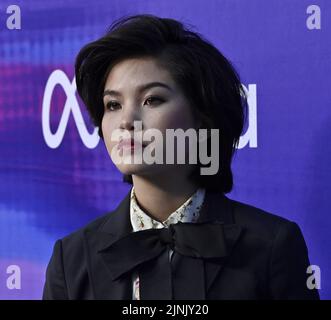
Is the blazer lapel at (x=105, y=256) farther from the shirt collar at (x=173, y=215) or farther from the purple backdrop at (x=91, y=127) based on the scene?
the purple backdrop at (x=91, y=127)

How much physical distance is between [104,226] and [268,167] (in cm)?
41

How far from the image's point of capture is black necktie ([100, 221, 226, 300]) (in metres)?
1.15

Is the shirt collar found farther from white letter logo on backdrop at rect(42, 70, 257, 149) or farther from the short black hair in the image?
white letter logo on backdrop at rect(42, 70, 257, 149)

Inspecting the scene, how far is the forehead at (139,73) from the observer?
1.16 meters

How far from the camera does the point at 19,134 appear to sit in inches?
61.8

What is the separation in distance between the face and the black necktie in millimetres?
110

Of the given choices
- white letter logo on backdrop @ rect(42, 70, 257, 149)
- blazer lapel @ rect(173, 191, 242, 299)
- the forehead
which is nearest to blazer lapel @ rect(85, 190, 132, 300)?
blazer lapel @ rect(173, 191, 242, 299)

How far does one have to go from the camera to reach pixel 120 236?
120 cm

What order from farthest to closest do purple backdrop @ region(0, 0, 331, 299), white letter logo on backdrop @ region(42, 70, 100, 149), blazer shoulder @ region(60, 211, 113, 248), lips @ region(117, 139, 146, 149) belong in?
1. white letter logo on backdrop @ region(42, 70, 100, 149)
2. purple backdrop @ region(0, 0, 331, 299)
3. blazer shoulder @ region(60, 211, 113, 248)
4. lips @ region(117, 139, 146, 149)

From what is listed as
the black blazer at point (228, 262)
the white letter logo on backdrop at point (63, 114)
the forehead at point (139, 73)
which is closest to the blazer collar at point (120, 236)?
the black blazer at point (228, 262)

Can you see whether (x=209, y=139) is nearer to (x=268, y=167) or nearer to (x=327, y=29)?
(x=268, y=167)

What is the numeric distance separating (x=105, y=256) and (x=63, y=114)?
467 mm

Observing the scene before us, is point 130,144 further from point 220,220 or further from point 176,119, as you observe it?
point 220,220
